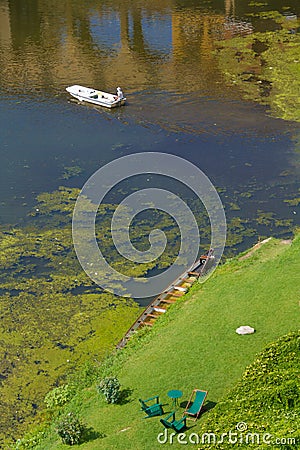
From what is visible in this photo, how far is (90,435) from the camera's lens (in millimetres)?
13266

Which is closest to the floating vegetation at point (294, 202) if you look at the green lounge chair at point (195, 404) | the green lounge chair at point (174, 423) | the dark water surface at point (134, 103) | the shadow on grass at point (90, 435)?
the dark water surface at point (134, 103)

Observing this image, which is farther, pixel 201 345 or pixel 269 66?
pixel 269 66

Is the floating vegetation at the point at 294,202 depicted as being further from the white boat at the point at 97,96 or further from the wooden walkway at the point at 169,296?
the white boat at the point at 97,96

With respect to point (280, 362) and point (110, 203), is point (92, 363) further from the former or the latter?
point (110, 203)

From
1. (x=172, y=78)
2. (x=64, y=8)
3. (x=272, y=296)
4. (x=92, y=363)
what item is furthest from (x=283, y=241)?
(x=64, y=8)

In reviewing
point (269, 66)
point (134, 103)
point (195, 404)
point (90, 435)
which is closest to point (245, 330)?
point (195, 404)

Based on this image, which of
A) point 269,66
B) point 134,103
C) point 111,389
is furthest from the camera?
point 269,66

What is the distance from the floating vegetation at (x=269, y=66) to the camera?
1286 inches

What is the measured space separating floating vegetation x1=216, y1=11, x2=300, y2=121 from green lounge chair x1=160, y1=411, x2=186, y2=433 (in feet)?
66.2

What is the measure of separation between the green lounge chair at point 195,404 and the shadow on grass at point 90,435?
155cm

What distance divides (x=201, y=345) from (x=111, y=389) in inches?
88.2

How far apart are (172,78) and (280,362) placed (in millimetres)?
25303

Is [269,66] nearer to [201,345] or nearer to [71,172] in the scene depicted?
[71,172]

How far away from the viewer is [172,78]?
3594 centimetres
